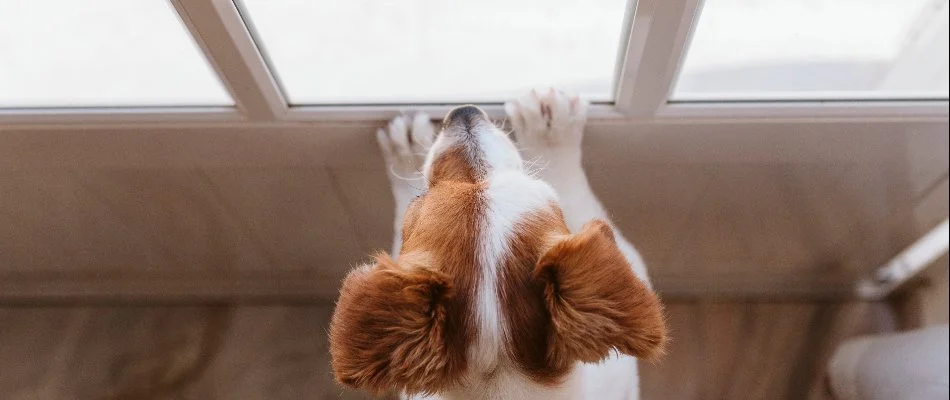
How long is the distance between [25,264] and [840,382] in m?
1.76

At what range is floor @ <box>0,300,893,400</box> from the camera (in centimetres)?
147

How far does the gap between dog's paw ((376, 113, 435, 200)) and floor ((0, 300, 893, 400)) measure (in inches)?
25.0

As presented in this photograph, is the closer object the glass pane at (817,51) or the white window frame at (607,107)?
the white window frame at (607,107)

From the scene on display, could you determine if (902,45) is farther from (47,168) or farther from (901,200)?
(47,168)

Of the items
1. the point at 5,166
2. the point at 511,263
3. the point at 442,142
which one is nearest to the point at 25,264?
the point at 5,166

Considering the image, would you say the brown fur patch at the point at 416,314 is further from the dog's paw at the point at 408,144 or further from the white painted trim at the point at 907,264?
the white painted trim at the point at 907,264

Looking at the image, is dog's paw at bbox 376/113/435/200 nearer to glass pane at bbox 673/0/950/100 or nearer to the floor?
glass pane at bbox 673/0/950/100

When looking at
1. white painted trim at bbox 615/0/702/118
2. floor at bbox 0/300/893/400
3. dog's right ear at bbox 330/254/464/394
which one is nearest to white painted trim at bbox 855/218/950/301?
floor at bbox 0/300/893/400

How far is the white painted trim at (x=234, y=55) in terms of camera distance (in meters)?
0.81

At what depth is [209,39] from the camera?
2.81 feet

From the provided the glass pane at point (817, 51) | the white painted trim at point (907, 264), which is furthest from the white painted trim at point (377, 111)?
the white painted trim at point (907, 264)

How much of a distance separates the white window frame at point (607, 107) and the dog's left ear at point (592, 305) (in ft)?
1.02

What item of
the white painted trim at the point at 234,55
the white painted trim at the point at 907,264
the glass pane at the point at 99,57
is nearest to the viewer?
the white painted trim at the point at 234,55

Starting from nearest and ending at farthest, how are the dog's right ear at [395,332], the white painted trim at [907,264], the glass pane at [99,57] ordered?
the dog's right ear at [395,332] < the glass pane at [99,57] < the white painted trim at [907,264]
